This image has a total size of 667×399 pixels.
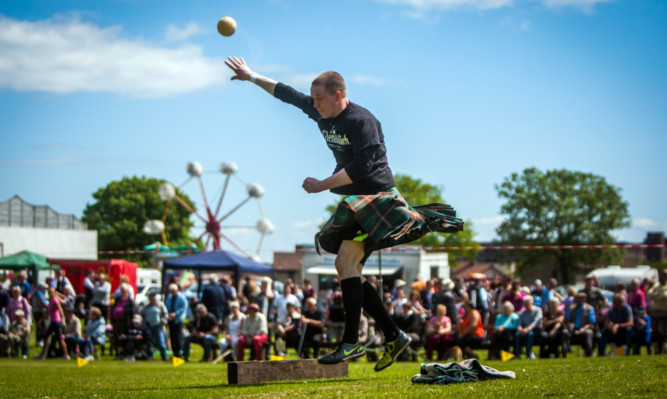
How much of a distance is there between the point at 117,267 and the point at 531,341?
14.3m

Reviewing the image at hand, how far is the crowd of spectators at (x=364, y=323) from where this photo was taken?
13578mm

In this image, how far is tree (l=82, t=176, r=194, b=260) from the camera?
67.9 meters

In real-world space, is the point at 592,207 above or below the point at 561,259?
above

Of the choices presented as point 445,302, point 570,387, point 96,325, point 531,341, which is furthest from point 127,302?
point 570,387

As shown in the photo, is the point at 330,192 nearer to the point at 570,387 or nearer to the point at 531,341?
the point at 570,387

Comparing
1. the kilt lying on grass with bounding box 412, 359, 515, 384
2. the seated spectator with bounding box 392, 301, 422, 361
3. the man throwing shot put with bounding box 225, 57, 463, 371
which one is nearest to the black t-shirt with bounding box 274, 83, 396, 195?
the man throwing shot put with bounding box 225, 57, 463, 371

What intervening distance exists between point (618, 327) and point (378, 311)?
9253mm

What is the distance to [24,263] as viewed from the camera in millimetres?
24859

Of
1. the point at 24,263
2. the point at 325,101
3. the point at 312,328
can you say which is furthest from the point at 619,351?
the point at 24,263

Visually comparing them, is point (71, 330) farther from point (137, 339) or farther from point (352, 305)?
point (352, 305)

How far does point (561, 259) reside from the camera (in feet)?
214

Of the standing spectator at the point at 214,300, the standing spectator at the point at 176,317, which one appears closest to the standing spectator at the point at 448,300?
the standing spectator at the point at 214,300

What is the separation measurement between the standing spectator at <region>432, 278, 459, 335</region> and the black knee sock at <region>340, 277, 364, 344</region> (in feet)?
32.4

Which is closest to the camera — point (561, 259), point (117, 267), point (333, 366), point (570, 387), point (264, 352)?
point (570, 387)
